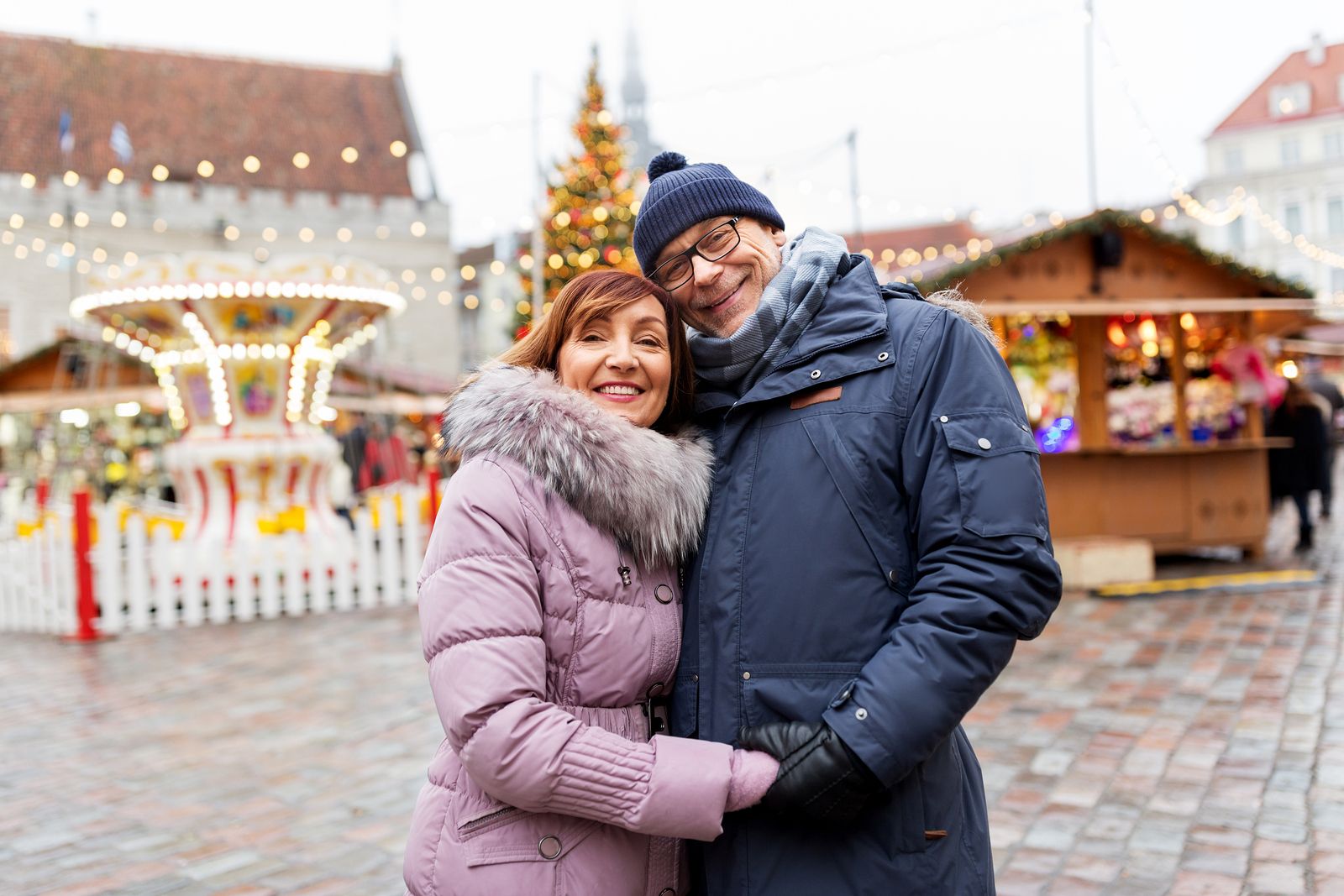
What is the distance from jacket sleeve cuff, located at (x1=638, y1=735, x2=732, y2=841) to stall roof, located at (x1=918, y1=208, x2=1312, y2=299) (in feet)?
21.4

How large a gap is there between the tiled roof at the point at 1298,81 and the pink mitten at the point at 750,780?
49490mm

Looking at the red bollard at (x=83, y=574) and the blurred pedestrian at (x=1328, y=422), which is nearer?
the red bollard at (x=83, y=574)

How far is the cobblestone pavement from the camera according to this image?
3527 millimetres

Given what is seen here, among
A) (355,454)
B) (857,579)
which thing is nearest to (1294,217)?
(355,454)

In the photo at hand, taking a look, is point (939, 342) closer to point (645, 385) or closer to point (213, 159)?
point (645, 385)

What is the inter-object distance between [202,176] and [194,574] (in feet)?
69.2

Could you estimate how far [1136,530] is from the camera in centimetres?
930

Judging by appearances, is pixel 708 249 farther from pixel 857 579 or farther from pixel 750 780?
pixel 750 780

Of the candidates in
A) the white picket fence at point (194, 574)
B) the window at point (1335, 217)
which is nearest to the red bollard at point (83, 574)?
the white picket fence at point (194, 574)

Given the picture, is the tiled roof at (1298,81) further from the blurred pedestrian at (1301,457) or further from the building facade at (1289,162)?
the blurred pedestrian at (1301,457)

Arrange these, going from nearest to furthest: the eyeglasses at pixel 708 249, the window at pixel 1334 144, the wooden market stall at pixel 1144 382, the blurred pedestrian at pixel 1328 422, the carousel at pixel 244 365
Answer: the eyeglasses at pixel 708 249 → the wooden market stall at pixel 1144 382 → the carousel at pixel 244 365 → the blurred pedestrian at pixel 1328 422 → the window at pixel 1334 144

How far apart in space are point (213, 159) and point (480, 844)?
1354 inches

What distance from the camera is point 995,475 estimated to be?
1.58m

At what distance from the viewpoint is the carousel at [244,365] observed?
10.2m
